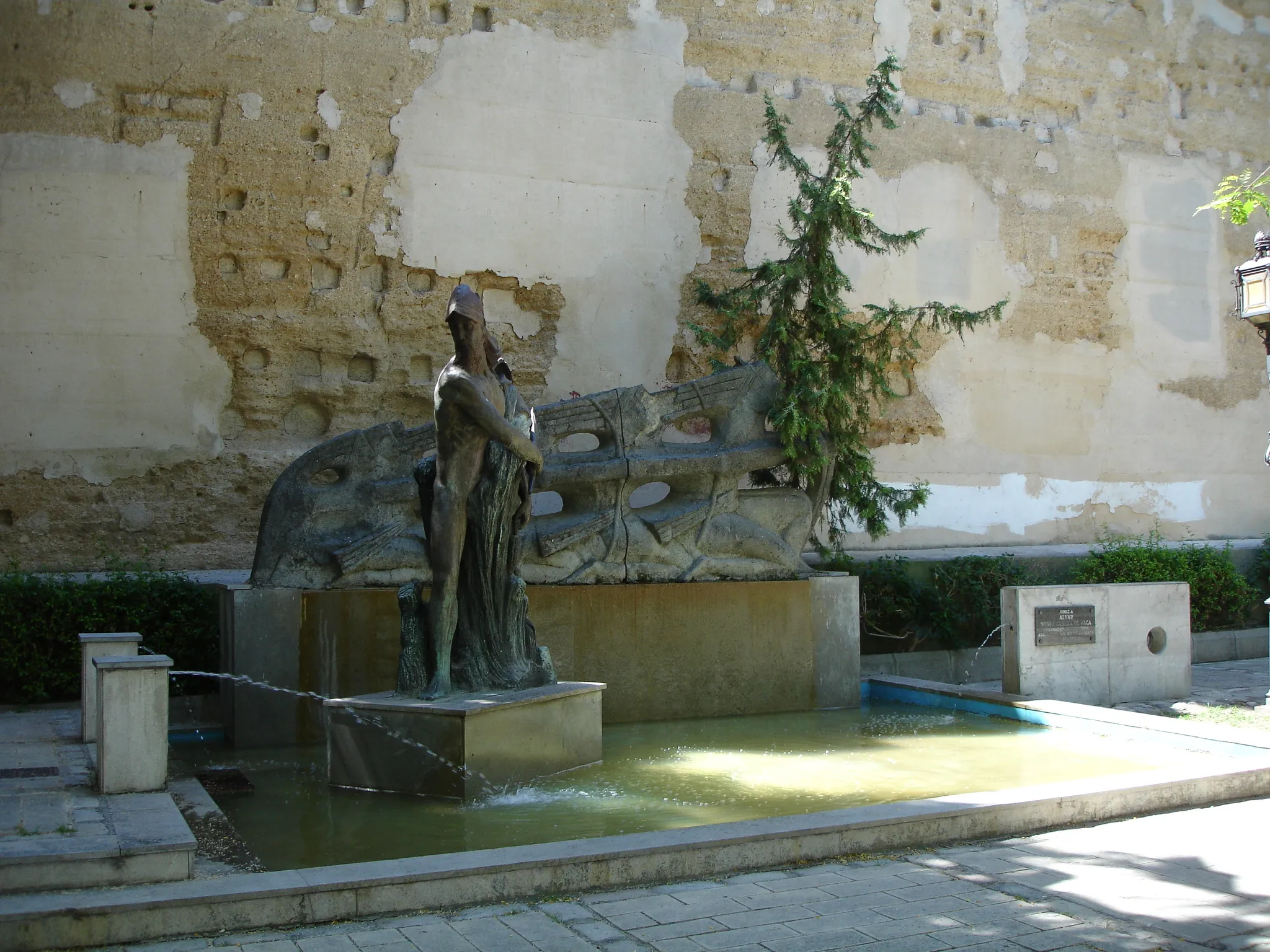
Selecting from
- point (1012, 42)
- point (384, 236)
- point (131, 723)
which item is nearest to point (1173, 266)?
point (1012, 42)

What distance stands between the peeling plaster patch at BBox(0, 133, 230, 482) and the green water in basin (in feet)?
10.3

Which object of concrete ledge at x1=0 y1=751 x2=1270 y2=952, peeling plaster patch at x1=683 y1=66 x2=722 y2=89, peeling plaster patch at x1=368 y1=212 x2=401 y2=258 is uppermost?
peeling plaster patch at x1=683 y1=66 x2=722 y2=89

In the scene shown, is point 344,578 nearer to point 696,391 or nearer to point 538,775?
point 538,775

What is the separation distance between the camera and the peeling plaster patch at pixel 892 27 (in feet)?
37.5

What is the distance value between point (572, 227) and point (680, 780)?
5.88 m

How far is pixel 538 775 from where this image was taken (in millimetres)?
5277

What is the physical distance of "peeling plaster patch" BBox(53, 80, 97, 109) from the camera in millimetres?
8516

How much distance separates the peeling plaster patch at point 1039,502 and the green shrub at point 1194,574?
108 centimetres

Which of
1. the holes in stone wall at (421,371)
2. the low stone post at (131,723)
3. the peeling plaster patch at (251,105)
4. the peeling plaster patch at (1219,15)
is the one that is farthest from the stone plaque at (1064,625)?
the peeling plaster patch at (1219,15)

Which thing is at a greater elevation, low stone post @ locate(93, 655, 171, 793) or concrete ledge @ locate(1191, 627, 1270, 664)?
low stone post @ locate(93, 655, 171, 793)

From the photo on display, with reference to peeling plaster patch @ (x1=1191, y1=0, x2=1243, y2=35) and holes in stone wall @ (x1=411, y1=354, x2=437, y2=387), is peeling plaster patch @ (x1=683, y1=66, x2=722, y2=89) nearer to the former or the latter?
holes in stone wall @ (x1=411, y1=354, x2=437, y2=387)

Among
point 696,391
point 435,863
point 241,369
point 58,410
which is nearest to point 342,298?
point 241,369

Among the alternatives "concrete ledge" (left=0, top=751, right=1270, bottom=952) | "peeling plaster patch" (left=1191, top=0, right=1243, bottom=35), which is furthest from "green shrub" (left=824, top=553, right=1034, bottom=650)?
"peeling plaster patch" (left=1191, top=0, right=1243, bottom=35)

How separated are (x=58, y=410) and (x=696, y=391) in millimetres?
4563
